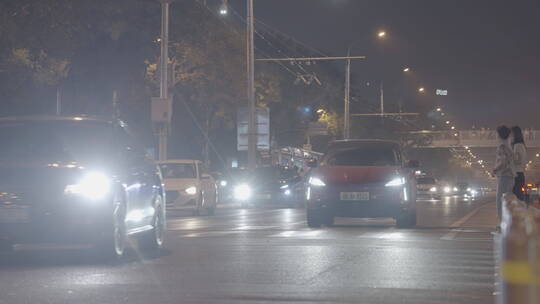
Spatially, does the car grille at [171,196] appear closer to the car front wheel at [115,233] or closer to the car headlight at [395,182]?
the car headlight at [395,182]

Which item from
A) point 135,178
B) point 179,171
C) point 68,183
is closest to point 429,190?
point 179,171

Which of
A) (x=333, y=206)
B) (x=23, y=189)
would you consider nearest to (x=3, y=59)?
(x=333, y=206)

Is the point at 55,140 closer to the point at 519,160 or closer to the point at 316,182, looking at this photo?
the point at 316,182

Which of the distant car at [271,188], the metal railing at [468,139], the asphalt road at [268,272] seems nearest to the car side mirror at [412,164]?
the asphalt road at [268,272]

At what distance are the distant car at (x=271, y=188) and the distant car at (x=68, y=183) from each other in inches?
1051

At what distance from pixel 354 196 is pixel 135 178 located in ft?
22.7

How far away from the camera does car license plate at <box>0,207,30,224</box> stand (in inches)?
Result: 423

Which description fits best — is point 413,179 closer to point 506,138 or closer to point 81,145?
A: point 506,138

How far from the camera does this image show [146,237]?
42.9 ft

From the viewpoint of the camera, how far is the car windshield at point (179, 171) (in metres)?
28.3

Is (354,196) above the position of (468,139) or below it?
below

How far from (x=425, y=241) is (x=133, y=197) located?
185 inches

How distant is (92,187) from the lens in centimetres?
1091

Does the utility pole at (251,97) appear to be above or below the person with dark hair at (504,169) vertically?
above
